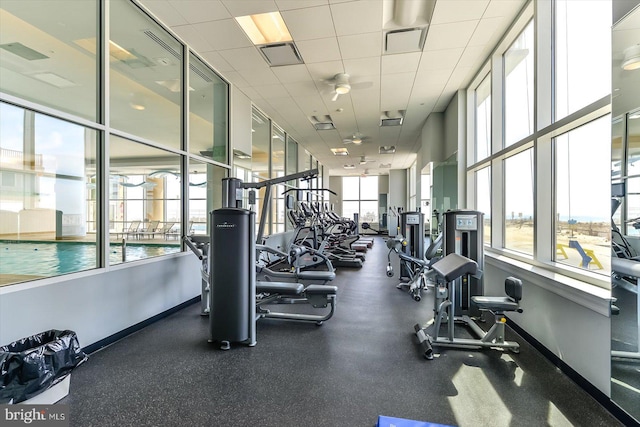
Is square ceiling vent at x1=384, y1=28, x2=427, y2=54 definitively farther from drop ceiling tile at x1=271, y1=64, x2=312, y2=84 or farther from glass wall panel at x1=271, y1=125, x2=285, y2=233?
glass wall panel at x1=271, y1=125, x2=285, y2=233

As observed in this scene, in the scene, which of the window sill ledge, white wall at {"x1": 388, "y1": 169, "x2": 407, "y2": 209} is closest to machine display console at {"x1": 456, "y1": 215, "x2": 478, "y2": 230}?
the window sill ledge

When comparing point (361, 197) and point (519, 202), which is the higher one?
point (361, 197)

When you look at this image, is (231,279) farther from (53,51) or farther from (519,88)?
(519,88)

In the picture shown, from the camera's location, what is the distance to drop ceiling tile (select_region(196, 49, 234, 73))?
168 inches

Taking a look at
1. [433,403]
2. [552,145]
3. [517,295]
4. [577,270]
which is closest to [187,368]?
[433,403]

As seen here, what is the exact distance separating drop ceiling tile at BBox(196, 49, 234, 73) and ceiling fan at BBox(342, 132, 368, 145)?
4610 millimetres

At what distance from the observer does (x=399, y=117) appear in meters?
7.11

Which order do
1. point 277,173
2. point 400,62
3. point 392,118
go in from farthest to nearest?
point 277,173
point 392,118
point 400,62

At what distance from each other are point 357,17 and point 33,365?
14.0ft

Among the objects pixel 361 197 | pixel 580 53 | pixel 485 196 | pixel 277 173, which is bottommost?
pixel 485 196

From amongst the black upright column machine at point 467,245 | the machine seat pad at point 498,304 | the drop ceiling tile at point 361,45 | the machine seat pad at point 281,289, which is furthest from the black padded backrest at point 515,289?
the drop ceiling tile at point 361,45

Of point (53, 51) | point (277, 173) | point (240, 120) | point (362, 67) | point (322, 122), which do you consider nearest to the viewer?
point (53, 51)

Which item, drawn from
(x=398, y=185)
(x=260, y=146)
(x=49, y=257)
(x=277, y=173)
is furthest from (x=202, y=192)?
(x=398, y=185)

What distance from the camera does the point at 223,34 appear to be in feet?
12.2
